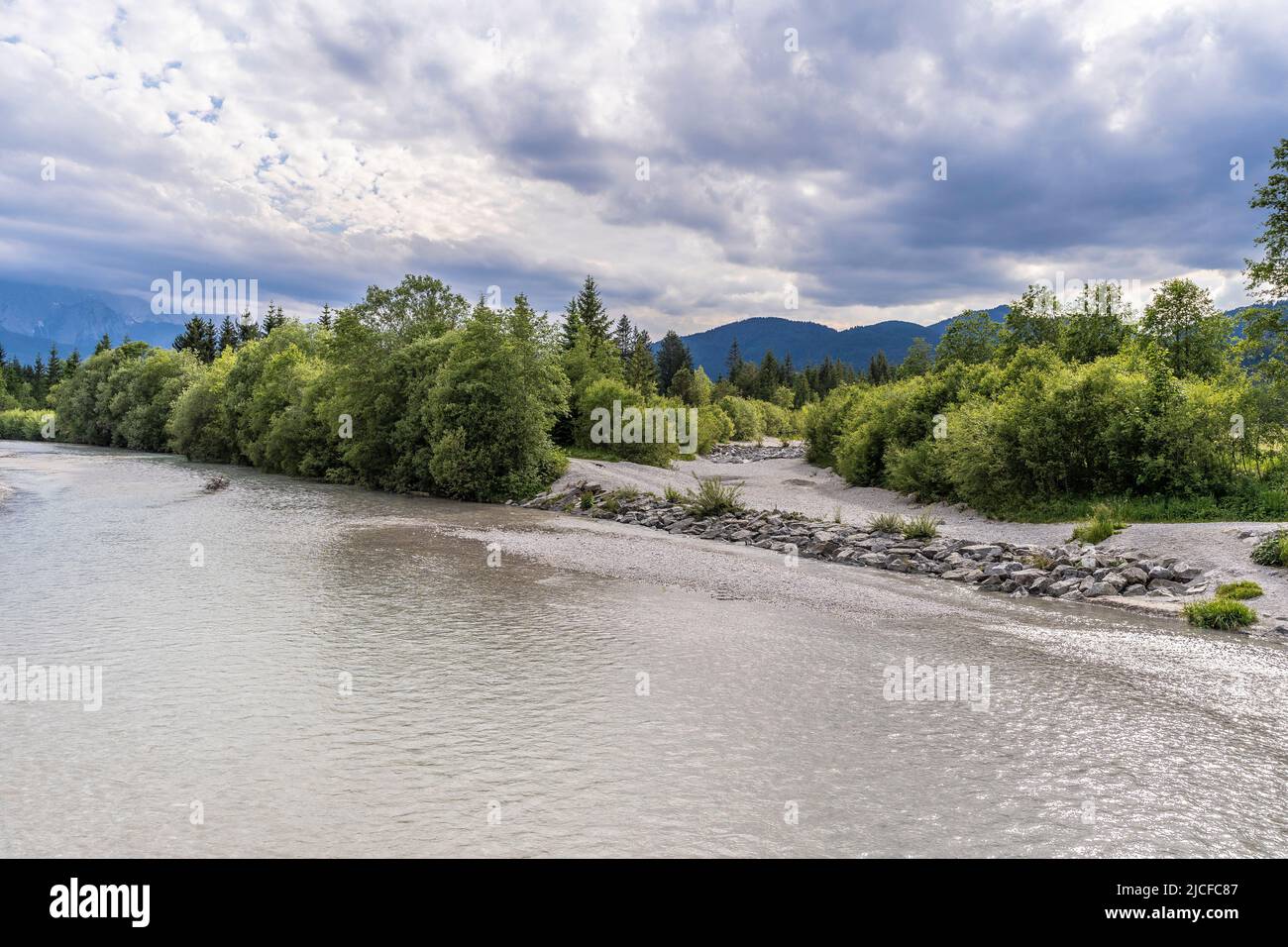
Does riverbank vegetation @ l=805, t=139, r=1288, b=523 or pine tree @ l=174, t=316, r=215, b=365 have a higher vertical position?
pine tree @ l=174, t=316, r=215, b=365

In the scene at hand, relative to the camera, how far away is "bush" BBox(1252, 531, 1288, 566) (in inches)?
696

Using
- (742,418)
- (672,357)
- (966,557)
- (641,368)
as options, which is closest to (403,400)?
(966,557)

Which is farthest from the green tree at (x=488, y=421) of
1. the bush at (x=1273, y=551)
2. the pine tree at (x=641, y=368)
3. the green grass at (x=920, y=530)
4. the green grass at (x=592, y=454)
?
the pine tree at (x=641, y=368)

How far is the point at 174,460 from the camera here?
68250 mm

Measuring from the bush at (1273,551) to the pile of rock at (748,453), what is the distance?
2588 inches

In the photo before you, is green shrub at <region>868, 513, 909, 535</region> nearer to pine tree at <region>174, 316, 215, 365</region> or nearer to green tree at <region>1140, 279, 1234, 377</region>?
green tree at <region>1140, 279, 1234, 377</region>

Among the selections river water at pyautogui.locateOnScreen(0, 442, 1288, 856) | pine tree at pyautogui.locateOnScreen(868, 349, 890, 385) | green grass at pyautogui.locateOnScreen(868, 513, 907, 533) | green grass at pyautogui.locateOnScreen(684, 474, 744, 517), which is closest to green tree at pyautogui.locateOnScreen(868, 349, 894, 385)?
pine tree at pyautogui.locateOnScreen(868, 349, 890, 385)

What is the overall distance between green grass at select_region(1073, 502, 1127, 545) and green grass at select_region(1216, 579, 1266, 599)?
532 cm

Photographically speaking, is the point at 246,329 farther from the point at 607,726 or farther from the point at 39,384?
the point at 607,726

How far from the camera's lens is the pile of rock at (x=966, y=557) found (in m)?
18.9

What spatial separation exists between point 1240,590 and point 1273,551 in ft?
6.41

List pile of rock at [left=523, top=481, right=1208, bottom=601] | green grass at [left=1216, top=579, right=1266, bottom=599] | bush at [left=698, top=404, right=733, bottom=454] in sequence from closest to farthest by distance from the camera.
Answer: green grass at [left=1216, top=579, right=1266, bottom=599] < pile of rock at [left=523, top=481, right=1208, bottom=601] < bush at [left=698, top=404, right=733, bottom=454]
